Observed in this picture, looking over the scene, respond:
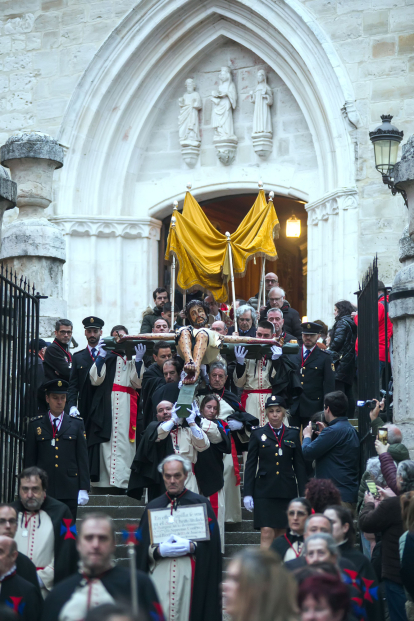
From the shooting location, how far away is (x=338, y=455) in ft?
26.7

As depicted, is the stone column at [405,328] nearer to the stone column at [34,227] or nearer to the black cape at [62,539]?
the black cape at [62,539]

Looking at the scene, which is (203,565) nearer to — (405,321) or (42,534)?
(42,534)

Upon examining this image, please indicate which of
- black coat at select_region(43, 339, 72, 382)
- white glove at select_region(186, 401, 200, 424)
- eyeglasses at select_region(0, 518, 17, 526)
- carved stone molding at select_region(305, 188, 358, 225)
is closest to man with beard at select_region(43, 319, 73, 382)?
black coat at select_region(43, 339, 72, 382)

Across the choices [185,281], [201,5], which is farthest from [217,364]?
[201,5]

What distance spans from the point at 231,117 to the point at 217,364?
7.58 m

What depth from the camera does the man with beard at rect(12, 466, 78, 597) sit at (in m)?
6.54

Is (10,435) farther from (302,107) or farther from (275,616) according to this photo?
(302,107)

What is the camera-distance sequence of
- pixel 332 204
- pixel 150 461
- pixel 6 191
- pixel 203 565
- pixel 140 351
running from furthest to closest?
1. pixel 332 204
2. pixel 140 351
3. pixel 150 461
4. pixel 6 191
5. pixel 203 565

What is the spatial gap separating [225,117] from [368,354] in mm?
8439

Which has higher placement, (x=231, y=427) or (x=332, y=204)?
(x=332, y=204)

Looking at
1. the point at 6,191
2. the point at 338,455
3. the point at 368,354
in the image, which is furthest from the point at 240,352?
the point at 6,191

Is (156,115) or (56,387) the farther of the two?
(156,115)

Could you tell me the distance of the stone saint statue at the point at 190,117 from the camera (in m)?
16.2

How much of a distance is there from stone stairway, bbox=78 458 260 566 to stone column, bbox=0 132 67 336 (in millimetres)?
2279
